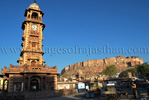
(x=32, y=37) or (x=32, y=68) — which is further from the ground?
(x=32, y=37)

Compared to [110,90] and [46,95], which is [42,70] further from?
[110,90]

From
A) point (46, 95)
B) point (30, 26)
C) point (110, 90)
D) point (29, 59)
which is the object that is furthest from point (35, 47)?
point (110, 90)

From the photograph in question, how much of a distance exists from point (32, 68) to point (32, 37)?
872 centimetres

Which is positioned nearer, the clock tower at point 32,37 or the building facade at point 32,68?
the building facade at point 32,68

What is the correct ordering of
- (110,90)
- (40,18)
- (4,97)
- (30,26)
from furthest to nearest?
(40,18), (30,26), (4,97), (110,90)

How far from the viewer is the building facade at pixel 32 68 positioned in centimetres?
2794

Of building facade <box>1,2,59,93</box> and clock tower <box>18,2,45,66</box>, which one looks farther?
clock tower <box>18,2,45,66</box>

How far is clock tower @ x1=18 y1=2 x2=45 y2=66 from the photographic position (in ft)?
105

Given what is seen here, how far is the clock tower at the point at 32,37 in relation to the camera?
32.2 metres

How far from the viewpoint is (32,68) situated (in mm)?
29344

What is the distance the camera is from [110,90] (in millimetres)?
15016

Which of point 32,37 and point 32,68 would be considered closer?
point 32,68

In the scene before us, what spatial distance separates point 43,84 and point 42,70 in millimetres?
3075

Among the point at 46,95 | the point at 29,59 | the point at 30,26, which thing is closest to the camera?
the point at 46,95
